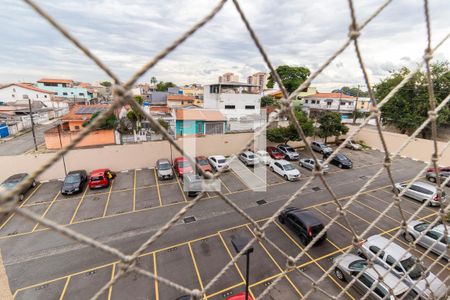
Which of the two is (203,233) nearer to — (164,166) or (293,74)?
(164,166)

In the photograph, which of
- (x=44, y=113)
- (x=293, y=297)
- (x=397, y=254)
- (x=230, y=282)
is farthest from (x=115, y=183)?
(x=44, y=113)

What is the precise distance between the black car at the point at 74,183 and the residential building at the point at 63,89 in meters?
44.2

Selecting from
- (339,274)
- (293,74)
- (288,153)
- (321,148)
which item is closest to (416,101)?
(321,148)

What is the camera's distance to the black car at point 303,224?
6919 mm

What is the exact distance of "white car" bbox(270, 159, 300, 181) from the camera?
12117 millimetres

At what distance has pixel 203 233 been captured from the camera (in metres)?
7.64

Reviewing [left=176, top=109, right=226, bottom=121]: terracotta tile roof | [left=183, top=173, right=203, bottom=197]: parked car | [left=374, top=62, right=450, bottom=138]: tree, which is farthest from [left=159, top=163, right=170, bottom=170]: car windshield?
[left=374, top=62, right=450, bottom=138]: tree

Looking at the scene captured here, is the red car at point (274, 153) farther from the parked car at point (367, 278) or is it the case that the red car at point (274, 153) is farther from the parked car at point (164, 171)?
the parked car at point (367, 278)

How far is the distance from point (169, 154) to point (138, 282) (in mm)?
9492

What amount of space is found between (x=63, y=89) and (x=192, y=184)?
54.9m

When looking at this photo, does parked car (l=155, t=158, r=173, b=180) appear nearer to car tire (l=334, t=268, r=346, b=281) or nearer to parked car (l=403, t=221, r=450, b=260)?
car tire (l=334, t=268, r=346, b=281)

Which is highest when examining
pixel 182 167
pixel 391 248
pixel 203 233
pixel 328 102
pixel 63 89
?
pixel 328 102

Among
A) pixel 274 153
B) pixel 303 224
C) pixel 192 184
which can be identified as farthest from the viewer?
pixel 274 153

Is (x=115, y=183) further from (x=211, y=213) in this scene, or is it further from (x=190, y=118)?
(x=190, y=118)
